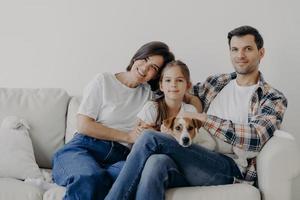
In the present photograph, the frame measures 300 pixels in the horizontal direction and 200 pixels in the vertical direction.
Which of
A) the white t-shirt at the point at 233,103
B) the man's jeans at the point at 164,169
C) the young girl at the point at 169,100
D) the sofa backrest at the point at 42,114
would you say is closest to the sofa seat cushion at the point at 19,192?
the man's jeans at the point at 164,169

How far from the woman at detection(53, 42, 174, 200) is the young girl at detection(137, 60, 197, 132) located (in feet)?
0.27

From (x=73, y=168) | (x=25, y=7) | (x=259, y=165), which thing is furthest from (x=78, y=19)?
(x=259, y=165)

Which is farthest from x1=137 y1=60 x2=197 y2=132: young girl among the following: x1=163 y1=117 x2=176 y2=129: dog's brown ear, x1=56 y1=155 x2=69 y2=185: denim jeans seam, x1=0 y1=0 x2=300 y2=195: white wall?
x1=0 y1=0 x2=300 y2=195: white wall

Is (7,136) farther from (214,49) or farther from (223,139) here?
(214,49)

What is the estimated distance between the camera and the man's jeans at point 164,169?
1939mm

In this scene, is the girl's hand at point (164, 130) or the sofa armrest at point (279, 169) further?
the girl's hand at point (164, 130)

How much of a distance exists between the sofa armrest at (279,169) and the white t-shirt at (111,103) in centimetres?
80

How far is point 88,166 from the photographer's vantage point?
213 centimetres

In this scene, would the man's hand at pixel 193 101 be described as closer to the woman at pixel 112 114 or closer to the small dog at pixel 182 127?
the woman at pixel 112 114

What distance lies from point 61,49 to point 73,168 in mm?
1180

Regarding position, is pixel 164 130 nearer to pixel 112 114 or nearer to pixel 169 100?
pixel 169 100

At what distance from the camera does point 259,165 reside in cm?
212

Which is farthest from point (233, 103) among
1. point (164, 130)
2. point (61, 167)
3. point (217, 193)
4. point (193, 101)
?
point (61, 167)

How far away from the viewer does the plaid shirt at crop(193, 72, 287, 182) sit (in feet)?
7.10
